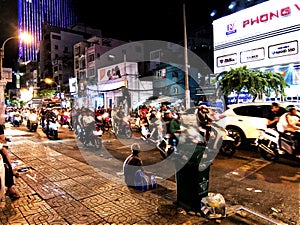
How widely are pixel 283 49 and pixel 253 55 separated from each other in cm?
212

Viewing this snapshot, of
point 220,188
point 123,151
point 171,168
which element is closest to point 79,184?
point 171,168

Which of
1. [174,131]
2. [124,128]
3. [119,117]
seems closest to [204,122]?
[174,131]

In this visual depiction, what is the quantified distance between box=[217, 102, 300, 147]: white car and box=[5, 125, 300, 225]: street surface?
1.94 feet

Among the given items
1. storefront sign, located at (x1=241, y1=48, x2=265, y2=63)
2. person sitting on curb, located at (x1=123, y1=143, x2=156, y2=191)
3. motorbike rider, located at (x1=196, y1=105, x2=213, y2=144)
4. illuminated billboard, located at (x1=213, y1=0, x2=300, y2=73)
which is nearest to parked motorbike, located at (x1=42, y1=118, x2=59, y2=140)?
motorbike rider, located at (x1=196, y1=105, x2=213, y2=144)

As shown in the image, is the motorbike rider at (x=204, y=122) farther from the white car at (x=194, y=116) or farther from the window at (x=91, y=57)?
the window at (x=91, y=57)

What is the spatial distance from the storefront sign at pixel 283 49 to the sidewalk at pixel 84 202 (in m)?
14.0

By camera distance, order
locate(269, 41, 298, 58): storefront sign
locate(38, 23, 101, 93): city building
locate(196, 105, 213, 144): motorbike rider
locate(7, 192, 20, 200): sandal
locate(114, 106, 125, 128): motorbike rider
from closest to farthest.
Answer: locate(7, 192, 20, 200): sandal < locate(196, 105, 213, 144): motorbike rider < locate(114, 106, 125, 128): motorbike rider < locate(269, 41, 298, 58): storefront sign < locate(38, 23, 101, 93): city building

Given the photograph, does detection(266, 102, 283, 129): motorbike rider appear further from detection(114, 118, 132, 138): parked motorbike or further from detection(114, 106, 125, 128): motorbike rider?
detection(114, 106, 125, 128): motorbike rider

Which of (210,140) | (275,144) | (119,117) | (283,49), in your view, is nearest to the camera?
(275,144)

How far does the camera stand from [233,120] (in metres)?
9.52

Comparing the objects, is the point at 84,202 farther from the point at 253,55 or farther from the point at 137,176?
the point at 253,55

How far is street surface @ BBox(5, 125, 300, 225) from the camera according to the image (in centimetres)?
424

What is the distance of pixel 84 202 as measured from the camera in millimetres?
4703

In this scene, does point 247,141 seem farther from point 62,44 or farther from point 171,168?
point 62,44
